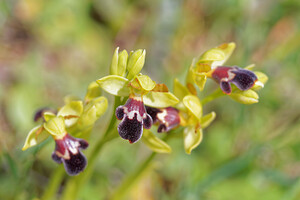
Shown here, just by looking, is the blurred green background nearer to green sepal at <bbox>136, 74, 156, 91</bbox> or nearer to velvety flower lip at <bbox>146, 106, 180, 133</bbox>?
velvety flower lip at <bbox>146, 106, 180, 133</bbox>

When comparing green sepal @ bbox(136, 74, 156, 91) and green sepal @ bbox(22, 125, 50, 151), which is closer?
green sepal @ bbox(136, 74, 156, 91)

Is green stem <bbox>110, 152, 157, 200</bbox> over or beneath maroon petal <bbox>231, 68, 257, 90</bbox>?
beneath

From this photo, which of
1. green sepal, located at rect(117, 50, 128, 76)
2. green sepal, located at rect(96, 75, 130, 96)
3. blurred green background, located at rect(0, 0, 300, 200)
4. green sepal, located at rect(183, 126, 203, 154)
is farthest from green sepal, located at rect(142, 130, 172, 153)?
blurred green background, located at rect(0, 0, 300, 200)

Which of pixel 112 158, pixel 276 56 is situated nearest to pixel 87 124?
pixel 112 158

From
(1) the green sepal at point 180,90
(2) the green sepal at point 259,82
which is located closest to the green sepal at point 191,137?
(1) the green sepal at point 180,90

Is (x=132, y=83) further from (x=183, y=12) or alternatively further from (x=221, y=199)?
(x=183, y=12)

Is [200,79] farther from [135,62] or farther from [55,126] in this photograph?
[55,126]
